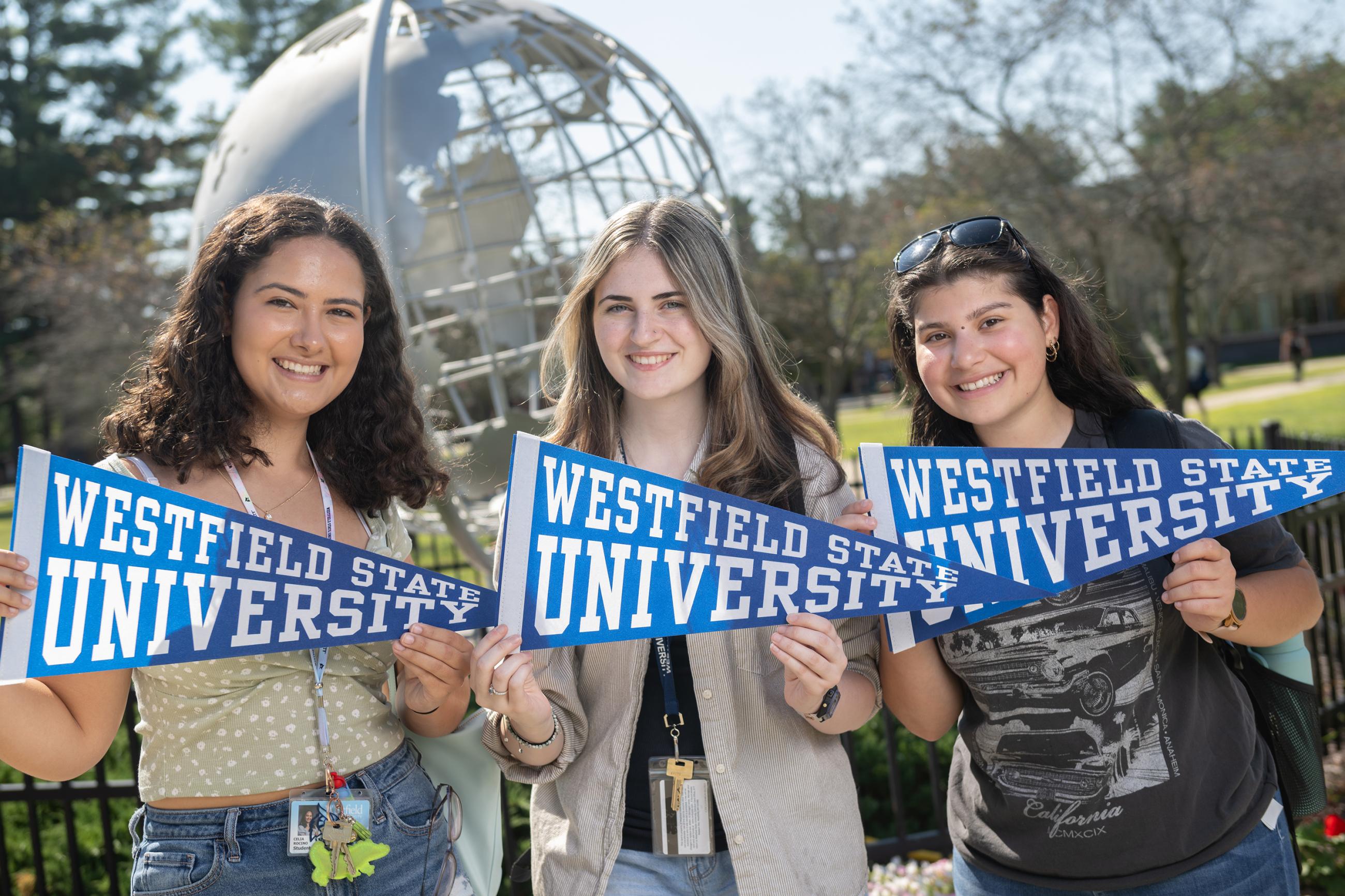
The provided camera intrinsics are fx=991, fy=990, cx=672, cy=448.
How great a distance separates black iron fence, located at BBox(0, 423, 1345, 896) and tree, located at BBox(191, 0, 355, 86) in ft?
98.2

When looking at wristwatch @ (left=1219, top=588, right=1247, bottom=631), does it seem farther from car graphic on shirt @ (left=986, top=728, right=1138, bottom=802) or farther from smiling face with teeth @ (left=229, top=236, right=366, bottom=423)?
smiling face with teeth @ (left=229, top=236, right=366, bottom=423)

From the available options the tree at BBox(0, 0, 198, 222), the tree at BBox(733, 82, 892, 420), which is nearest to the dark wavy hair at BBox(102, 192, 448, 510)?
the tree at BBox(733, 82, 892, 420)

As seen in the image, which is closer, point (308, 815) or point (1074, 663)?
point (308, 815)

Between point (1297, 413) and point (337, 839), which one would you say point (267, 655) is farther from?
point (1297, 413)

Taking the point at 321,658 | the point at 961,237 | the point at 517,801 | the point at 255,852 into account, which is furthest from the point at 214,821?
the point at 517,801

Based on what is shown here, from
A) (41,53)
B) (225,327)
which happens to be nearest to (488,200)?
(225,327)

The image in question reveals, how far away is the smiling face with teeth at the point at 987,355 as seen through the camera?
6.66ft

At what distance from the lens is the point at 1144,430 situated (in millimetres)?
2070

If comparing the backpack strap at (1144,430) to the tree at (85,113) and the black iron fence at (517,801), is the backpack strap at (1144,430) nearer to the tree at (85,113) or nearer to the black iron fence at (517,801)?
the black iron fence at (517,801)

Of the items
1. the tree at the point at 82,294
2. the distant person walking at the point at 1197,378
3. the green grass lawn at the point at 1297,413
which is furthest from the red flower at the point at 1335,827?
the tree at the point at 82,294

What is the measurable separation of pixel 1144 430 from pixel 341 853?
1.79m

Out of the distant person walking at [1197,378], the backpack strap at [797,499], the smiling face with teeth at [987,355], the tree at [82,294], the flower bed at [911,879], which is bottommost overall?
the flower bed at [911,879]

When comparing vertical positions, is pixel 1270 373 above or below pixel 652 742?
above

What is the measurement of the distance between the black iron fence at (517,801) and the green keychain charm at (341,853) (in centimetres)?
141
